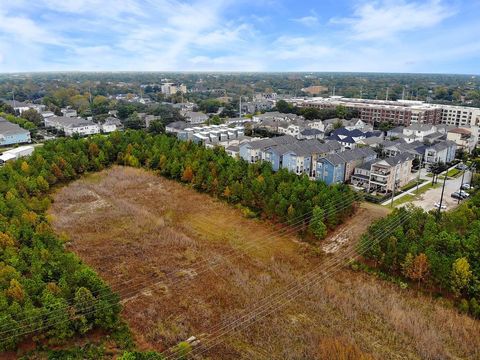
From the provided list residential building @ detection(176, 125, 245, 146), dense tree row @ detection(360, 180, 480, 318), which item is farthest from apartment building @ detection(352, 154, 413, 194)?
residential building @ detection(176, 125, 245, 146)

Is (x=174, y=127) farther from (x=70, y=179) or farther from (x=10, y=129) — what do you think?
(x=10, y=129)

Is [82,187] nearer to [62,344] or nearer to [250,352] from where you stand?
[62,344]

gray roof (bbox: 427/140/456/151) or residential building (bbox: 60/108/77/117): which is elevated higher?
residential building (bbox: 60/108/77/117)

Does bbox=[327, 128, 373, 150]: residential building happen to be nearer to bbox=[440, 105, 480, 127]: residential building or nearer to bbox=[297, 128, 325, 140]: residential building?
bbox=[297, 128, 325, 140]: residential building

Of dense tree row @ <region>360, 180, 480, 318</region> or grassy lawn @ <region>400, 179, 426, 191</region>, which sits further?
grassy lawn @ <region>400, 179, 426, 191</region>

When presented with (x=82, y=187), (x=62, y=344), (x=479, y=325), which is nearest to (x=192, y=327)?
(x=62, y=344)

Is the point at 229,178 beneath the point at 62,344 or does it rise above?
above
